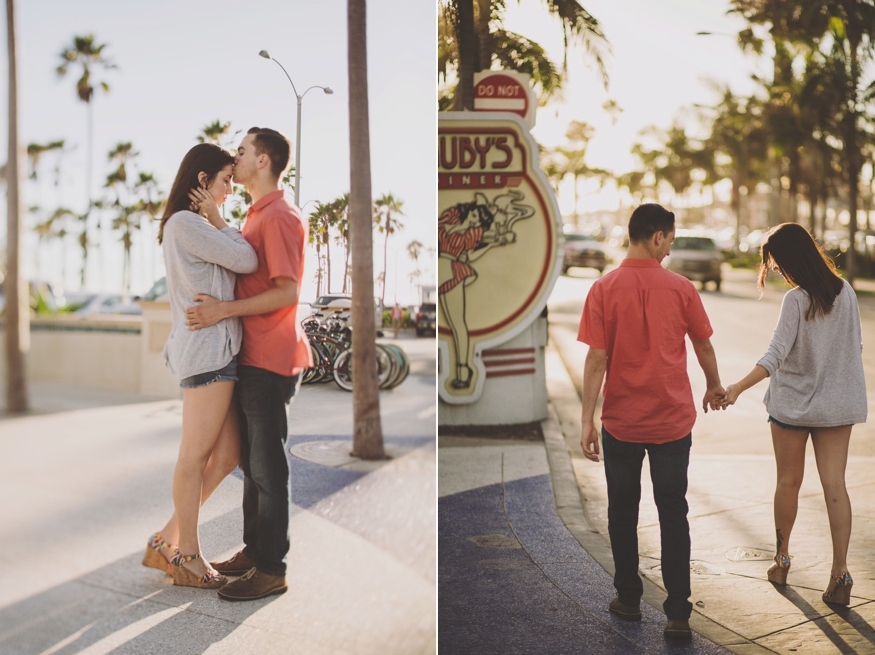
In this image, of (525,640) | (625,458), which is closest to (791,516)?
(625,458)

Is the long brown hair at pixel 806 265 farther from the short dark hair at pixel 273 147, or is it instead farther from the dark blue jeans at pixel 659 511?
the short dark hair at pixel 273 147

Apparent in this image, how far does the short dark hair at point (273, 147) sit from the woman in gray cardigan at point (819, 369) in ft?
7.81

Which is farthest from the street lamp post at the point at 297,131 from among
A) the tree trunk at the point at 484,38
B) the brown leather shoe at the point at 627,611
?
the tree trunk at the point at 484,38

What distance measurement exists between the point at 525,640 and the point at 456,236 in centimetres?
437

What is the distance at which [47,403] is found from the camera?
1365mm

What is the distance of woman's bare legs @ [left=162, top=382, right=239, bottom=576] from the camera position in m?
1.71

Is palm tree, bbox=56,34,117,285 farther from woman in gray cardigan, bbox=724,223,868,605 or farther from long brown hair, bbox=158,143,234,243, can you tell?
woman in gray cardigan, bbox=724,223,868,605

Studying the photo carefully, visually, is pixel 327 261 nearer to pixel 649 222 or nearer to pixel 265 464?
pixel 265 464

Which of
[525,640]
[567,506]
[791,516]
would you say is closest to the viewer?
[525,640]

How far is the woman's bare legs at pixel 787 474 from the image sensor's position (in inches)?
145

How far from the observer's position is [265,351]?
1.74 metres

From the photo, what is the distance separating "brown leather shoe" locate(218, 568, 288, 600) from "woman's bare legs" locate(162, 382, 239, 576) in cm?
9

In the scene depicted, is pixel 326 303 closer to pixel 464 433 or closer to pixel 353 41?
pixel 353 41

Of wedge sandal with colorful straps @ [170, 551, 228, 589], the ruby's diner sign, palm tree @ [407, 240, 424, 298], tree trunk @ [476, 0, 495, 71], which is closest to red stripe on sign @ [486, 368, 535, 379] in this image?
the ruby's diner sign
